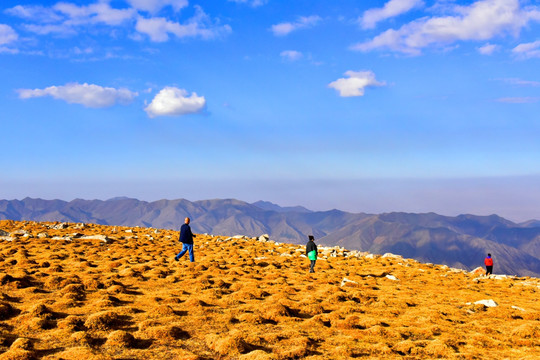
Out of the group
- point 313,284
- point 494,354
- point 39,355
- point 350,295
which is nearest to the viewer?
point 39,355

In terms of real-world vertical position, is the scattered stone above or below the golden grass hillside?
above

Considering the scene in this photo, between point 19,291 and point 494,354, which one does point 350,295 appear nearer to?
point 494,354

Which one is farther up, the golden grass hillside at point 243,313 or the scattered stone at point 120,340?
the scattered stone at point 120,340

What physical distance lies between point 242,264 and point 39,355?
24680 mm

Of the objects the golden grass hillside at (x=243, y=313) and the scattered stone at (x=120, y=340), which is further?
the golden grass hillside at (x=243, y=313)

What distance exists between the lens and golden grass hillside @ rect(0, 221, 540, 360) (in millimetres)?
13602

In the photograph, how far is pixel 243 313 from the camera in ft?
62.0

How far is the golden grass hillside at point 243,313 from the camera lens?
Answer: 13.6 m

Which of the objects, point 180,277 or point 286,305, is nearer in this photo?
point 286,305

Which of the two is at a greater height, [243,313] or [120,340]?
[120,340]

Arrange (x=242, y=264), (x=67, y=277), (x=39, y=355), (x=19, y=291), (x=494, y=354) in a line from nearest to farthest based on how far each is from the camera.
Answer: (x=39, y=355), (x=494, y=354), (x=19, y=291), (x=67, y=277), (x=242, y=264)

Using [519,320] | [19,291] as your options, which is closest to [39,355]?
[19,291]

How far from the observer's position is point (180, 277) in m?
27.9

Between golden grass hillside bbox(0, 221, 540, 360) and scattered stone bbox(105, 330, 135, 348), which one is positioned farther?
golden grass hillside bbox(0, 221, 540, 360)
